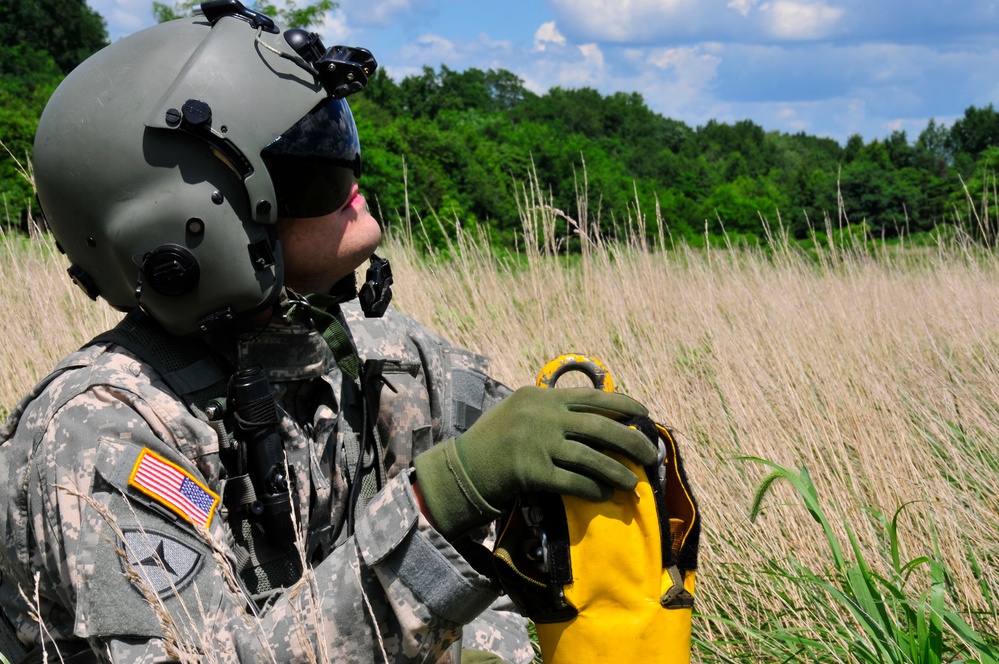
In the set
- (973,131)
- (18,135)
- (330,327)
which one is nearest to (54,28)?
(18,135)

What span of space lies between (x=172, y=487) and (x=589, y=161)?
51.5ft

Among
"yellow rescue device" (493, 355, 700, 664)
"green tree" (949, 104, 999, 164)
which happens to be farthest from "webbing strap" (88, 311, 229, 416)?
"green tree" (949, 104, 999, 164)

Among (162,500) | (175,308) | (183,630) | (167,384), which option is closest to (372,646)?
(183,630)

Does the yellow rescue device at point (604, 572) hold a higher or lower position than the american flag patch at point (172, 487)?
lower

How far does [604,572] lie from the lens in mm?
1343

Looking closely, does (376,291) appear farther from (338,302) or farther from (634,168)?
(634,168)

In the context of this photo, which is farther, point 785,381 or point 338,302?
point 785,381

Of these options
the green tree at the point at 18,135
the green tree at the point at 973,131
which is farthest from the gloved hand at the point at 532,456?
the green tree at the point at 973,131

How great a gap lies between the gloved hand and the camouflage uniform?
0.05 metres

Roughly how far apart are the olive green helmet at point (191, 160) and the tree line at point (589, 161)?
4.70ft

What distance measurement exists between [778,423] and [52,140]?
7.78ft

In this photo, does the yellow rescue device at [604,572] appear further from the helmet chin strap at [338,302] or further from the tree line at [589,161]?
the tree line at [589,161]

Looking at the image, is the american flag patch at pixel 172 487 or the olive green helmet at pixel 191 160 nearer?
the american flag patch at pixel 172 487

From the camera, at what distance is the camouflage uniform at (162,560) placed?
1.32 meters
